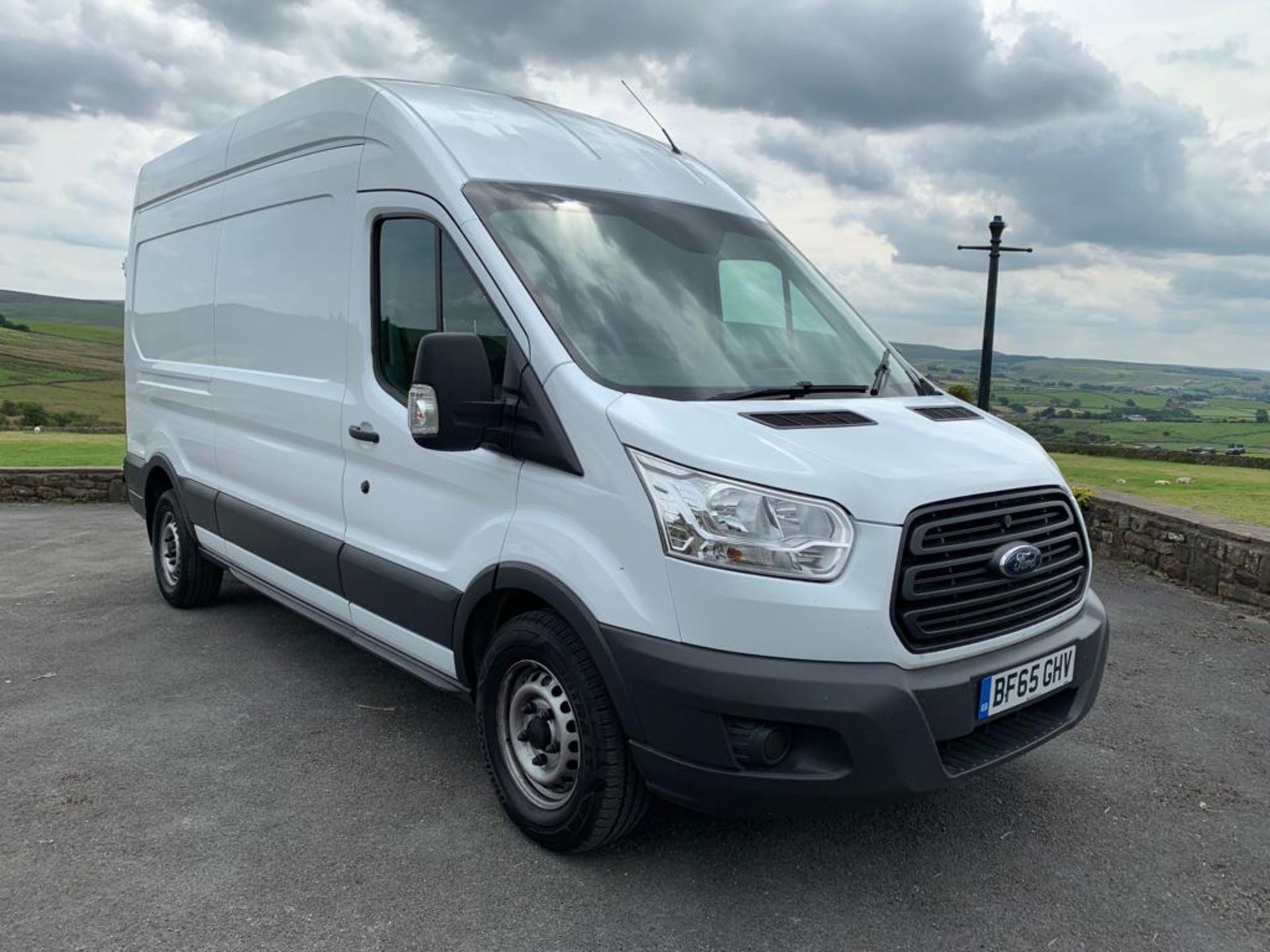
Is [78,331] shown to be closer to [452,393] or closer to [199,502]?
[199,502]

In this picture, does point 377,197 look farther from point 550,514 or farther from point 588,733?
point 588,733

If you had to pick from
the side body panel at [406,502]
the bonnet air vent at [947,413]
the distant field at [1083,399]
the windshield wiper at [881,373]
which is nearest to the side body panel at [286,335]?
the side body panel at [406,502]

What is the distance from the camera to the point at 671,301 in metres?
3.42

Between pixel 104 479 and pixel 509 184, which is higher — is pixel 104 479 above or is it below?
below

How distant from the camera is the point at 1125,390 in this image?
78.2 feet

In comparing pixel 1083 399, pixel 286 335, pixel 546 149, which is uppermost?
pixel 546 149

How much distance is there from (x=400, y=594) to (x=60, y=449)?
1549 centimetres

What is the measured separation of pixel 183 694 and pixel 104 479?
8002 millimetres

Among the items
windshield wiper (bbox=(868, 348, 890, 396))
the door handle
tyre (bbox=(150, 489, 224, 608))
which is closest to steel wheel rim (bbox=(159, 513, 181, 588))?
tyre (bbox=(150, 489, 224, 608))

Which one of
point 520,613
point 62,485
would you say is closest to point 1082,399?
point 62,485

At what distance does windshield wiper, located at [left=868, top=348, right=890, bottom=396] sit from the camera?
3.61 m

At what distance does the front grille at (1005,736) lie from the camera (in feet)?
9.43

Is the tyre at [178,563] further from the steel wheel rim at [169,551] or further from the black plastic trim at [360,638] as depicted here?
the black plastic trim at [360,638]

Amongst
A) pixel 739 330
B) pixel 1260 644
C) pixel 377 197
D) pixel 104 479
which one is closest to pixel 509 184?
pixel 377 197
